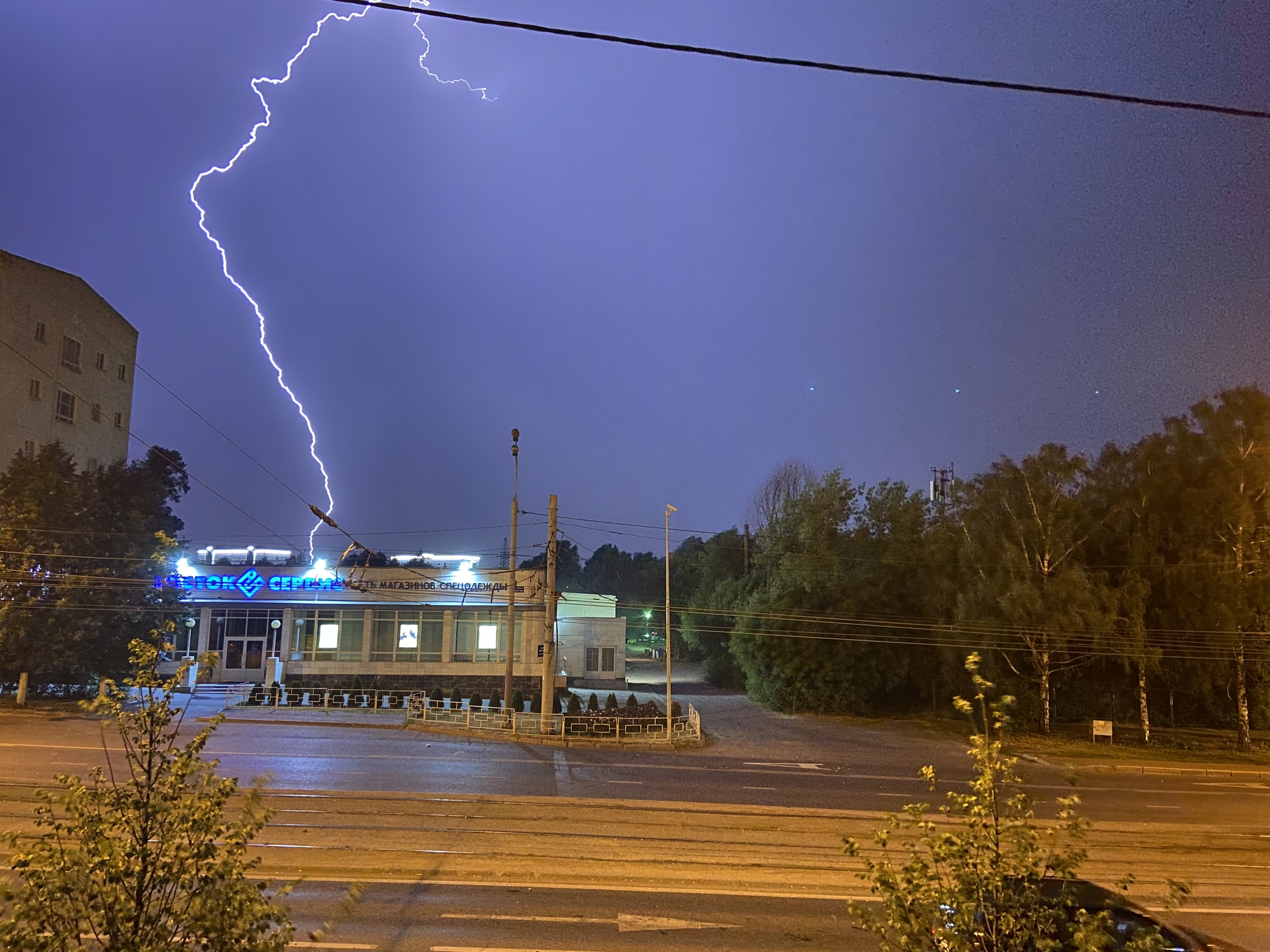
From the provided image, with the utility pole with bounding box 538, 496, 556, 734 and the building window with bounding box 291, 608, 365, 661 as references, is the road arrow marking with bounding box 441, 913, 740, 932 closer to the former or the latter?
the utility pole with bounding box 538, 496, 556, 734

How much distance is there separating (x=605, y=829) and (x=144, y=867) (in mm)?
11596

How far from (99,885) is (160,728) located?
0.74m

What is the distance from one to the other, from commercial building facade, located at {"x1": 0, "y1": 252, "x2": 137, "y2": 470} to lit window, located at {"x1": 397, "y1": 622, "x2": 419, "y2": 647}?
20770 millimetres

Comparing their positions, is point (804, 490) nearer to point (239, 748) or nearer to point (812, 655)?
point (812, 655)

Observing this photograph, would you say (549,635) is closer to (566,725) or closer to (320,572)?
(566,725)

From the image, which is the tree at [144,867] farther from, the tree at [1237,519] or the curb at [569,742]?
the tree at [1237,519]

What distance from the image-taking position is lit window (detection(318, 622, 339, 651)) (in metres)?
42.5

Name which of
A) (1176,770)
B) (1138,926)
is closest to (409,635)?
(1176,770)

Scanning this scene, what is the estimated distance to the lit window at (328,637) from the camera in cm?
4250

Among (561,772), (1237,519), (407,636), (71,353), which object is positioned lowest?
(561,772)

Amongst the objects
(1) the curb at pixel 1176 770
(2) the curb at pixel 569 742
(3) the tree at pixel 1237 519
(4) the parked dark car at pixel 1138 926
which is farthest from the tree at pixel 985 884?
(3) the tree at pixel 1237 519

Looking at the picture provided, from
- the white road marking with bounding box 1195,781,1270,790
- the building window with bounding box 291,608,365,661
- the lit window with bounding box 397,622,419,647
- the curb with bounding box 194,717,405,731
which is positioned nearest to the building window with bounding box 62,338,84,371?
the building window with bounding box 291,608,365,661

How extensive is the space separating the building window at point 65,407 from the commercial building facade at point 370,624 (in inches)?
506

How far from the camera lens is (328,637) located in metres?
42.6
